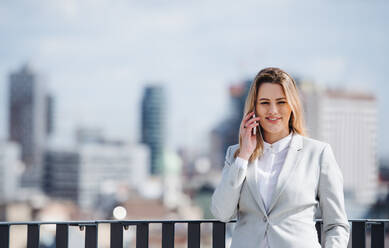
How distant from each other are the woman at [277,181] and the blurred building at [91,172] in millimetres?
115196

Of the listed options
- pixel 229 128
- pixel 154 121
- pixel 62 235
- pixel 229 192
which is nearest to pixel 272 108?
pixel 229 192

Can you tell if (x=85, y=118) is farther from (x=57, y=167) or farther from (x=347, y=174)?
(x=347, y=174)

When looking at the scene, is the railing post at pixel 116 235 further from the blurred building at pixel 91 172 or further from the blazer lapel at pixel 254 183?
the blurred building at pixel 91 172

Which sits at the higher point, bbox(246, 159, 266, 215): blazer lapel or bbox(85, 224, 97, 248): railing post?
bbox(246, 159, 266, 215): blazer lapel

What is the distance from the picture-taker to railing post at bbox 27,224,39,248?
10.8 feet

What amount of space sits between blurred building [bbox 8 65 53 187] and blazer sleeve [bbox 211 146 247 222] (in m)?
131

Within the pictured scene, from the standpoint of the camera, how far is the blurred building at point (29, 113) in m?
136

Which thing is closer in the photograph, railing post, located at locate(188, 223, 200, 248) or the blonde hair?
the blonde hair

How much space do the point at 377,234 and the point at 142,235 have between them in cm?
135

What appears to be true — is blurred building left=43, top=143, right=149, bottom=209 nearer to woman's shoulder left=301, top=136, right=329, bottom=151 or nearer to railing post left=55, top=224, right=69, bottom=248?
railing post left=55, top=224, right=69, bottom=248

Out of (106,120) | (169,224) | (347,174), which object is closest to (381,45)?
(347,174)

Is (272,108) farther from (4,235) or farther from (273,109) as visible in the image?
(4,235)

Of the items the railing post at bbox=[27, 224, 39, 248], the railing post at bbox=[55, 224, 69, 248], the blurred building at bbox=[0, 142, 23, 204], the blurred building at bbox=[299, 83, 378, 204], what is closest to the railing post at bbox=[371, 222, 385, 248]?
the railing post at bbox=[55, 224, 69, 248]

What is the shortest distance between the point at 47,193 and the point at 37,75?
32.9m
